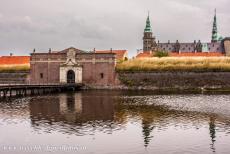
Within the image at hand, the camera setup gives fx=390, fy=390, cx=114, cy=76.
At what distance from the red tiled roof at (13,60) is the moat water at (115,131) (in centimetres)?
4497

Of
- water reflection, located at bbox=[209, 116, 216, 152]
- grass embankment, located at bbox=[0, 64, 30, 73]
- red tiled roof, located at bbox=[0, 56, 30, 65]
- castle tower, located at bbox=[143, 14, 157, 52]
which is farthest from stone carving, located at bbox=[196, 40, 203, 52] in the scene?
water reflection, located at bbox=[209, 116, 216, 152]

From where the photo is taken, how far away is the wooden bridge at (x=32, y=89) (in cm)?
3779

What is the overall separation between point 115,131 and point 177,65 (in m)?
40.4

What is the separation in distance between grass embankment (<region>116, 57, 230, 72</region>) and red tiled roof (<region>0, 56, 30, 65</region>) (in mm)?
20322

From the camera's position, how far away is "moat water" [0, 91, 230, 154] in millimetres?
14858

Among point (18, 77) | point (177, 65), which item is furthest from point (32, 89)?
point (177, 65)

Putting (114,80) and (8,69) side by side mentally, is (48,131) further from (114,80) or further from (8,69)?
(8,69)

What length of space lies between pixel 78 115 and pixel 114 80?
34133 mm

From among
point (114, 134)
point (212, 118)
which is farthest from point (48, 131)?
point (212, 118)

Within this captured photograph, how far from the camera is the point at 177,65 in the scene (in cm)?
5747

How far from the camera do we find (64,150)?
1452 centimetres

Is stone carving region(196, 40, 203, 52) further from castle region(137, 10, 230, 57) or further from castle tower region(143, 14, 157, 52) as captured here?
castle tower region(143, 14, 157, 52)

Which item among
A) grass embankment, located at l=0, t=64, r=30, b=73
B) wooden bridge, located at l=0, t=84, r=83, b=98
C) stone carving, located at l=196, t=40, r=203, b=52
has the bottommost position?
wooden bridge, located at l=0, t=84, r=83, b=98

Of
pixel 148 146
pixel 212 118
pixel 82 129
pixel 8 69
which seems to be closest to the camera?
pixel 148 146
